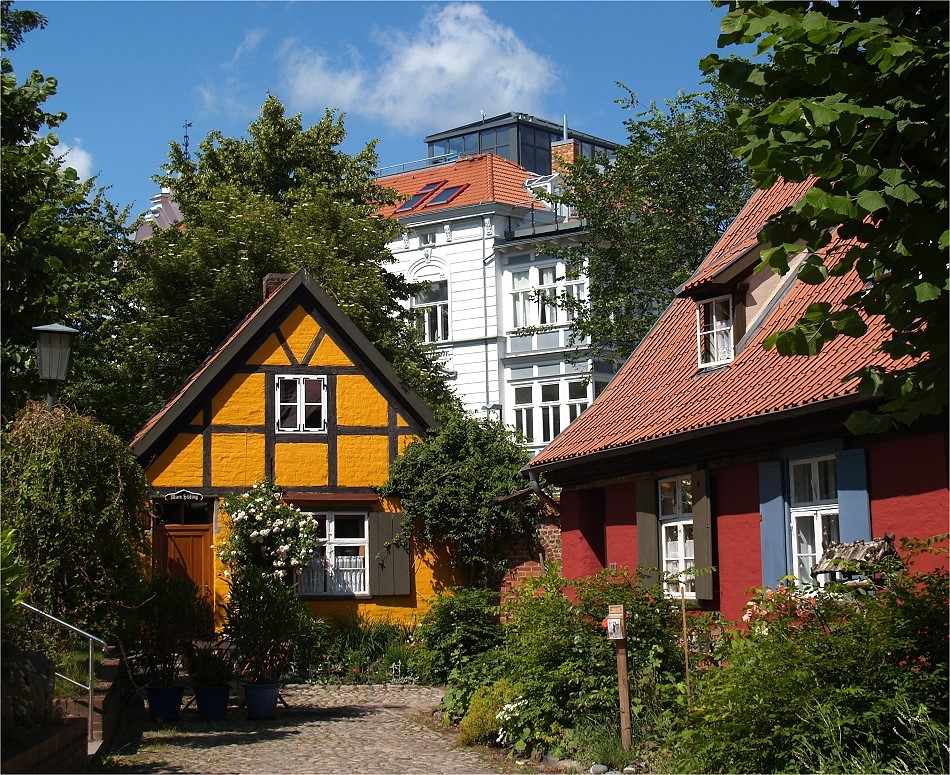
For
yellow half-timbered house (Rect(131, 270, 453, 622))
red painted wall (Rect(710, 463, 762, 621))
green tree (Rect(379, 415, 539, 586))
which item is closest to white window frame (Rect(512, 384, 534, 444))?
yellow half-timbered house (Rect(131, 270, 453, 622))

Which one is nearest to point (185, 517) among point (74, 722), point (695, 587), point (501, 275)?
point (695, 587)

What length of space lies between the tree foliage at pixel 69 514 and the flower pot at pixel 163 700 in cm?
150

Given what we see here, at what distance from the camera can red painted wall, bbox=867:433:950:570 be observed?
11.6 metres

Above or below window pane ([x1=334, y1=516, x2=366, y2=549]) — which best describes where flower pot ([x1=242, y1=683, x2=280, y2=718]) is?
below

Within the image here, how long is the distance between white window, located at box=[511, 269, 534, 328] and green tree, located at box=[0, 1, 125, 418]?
82.3 ft

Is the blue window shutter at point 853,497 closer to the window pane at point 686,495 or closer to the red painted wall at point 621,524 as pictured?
the window pane at point 686,495

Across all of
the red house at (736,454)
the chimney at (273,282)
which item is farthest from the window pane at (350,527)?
the red house at (736,454)

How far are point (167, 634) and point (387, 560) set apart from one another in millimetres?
8176

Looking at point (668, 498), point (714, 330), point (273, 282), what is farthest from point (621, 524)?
point (273, 282)

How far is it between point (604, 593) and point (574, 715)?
4.00ft

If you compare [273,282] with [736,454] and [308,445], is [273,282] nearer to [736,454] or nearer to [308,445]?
[308,445]

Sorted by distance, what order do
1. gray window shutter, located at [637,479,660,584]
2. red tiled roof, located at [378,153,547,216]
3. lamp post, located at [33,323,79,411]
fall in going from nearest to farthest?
lamp post, located at [33,323,79,411]
gray window shutter, located at [637,479,660,584]
red tiled roof, located at [378,153,547,216]

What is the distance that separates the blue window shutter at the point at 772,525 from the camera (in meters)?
13.6

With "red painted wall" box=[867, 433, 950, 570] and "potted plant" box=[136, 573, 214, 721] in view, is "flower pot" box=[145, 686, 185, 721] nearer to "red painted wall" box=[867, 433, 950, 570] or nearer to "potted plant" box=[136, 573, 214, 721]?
"potted plant" box=[136, 573, 214, 721]
